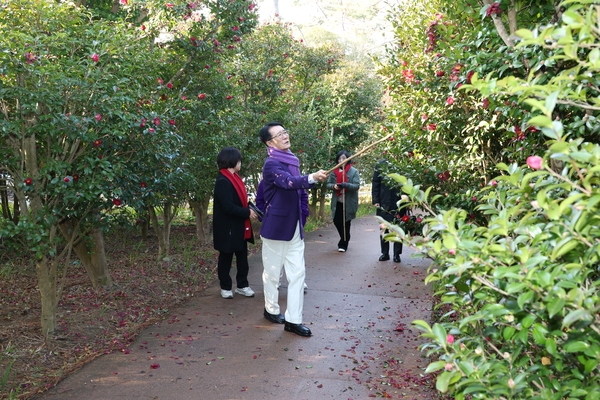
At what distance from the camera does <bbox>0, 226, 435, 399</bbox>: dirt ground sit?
4.55 m

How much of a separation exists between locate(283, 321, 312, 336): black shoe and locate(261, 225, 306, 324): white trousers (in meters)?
0.04

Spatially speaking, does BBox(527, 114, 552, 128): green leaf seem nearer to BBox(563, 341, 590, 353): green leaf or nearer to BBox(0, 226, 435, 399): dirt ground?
BBox(563, 341, 590, 353): green leaf

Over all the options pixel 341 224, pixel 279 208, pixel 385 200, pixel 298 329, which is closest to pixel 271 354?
pixel 298 329

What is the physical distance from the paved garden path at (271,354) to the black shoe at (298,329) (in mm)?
68

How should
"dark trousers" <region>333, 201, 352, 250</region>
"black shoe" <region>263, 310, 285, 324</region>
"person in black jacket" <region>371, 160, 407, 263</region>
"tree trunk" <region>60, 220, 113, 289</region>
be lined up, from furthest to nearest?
1. "dark trousers" <region>333, 201, 352, 250</region>
2. "person in black jacket" <region>371, 160, 407, 263</region>
3. "tree trunk" <region>60, 220, 113, 289</region>
4. "black shoe" <region>263, 310, 285, 324</region>

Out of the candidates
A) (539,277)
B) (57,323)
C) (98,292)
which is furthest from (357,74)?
(539,277)

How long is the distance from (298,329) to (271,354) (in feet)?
1.84

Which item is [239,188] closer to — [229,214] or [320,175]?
[229,214]

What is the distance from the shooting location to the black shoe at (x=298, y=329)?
5.49m

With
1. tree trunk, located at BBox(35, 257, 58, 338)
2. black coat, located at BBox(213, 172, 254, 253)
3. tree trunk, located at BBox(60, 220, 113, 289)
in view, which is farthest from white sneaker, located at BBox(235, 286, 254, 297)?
tree trunk, located at BBox(35, 257, 58, 338)

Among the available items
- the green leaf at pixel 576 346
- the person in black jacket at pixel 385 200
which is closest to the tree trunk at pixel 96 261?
the person in black jacket at pixel 385 200

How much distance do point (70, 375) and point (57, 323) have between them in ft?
4.18

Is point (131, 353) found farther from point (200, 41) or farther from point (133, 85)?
point (200, 41)

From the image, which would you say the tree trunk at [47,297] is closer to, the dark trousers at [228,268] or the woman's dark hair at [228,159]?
the dark trousers at [228,268]
